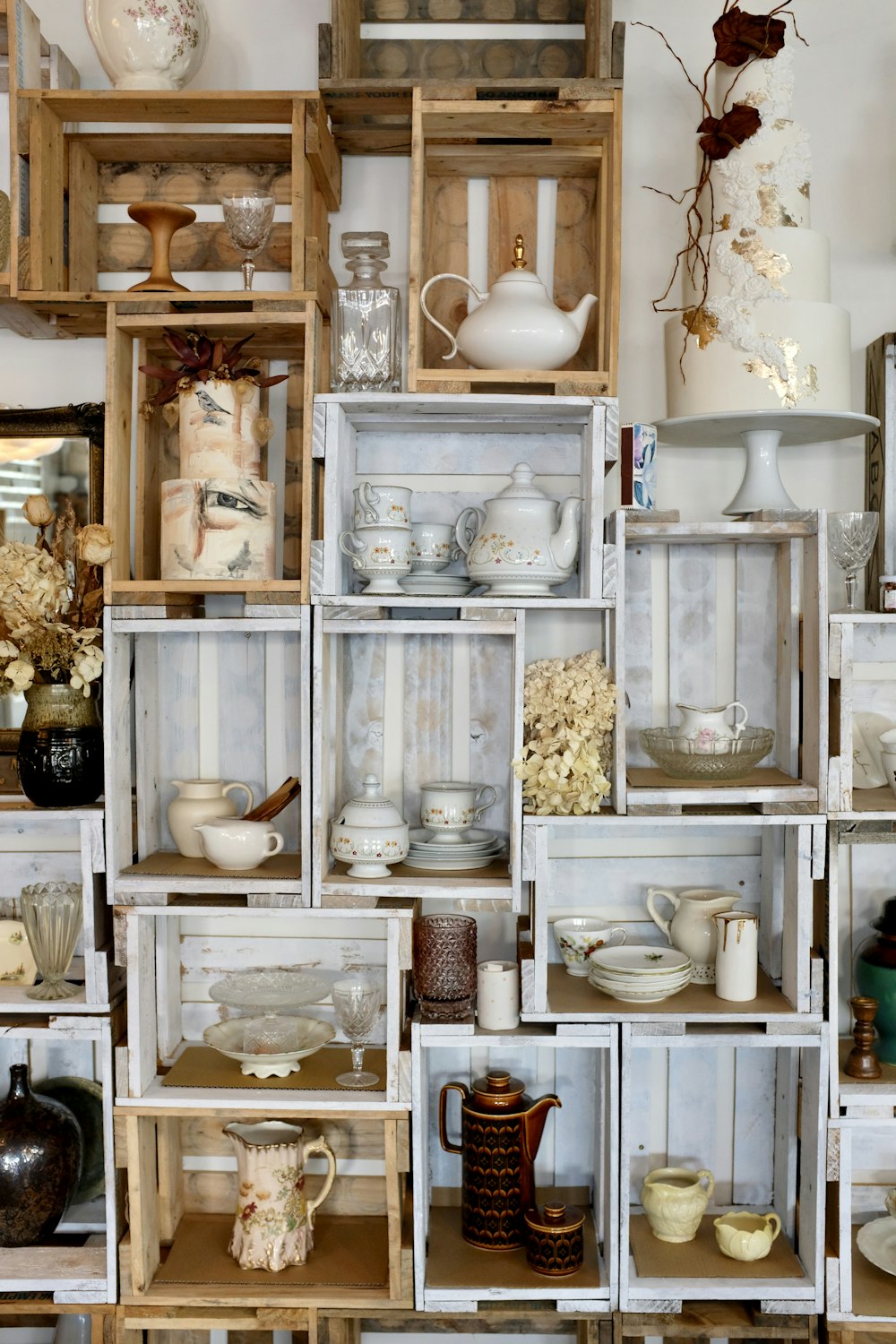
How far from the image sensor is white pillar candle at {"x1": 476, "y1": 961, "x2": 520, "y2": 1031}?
6.21 ft

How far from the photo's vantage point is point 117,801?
75.4 inches

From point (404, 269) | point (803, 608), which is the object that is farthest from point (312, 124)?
point (803, 608)

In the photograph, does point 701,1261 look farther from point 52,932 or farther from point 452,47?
point 452,47

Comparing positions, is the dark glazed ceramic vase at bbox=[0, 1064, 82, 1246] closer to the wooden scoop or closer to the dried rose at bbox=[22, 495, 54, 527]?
the wooden scoop

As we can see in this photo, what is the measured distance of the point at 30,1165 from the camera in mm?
1952

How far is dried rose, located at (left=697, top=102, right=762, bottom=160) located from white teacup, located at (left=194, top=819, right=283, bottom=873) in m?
1.35

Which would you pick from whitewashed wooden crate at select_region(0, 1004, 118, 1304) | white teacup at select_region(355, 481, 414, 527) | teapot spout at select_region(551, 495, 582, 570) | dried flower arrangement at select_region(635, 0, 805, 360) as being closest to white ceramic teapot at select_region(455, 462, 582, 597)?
teapot spout at select_region(551, 495, 582, 570)

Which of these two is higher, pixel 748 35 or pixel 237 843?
pixel 748 35

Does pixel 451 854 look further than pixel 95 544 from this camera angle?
Yes

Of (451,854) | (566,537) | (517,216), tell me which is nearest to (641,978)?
(451,854)

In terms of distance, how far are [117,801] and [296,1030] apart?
54 cm

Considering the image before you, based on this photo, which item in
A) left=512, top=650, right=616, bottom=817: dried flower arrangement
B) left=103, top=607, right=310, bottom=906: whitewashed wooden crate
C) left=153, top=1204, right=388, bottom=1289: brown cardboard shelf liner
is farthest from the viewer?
left=103, top=607, right=310, bottom=906: whitewashed wooden crate

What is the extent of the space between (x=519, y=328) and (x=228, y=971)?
1.28m

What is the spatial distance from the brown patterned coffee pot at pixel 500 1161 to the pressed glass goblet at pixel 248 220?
1.46 meters
